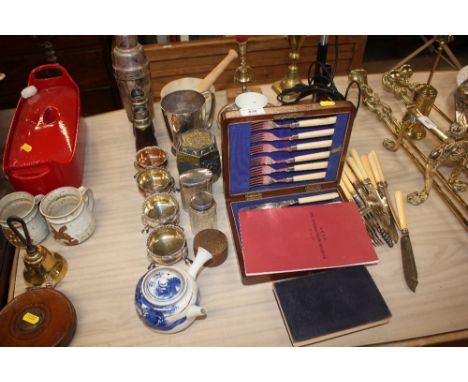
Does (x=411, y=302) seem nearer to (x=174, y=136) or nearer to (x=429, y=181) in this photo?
(x=429, y=181)

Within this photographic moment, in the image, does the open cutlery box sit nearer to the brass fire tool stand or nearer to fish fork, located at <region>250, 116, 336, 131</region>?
fish fork, located at <region>250, 116, 336, 131</region>

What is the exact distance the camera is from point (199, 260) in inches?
32.9

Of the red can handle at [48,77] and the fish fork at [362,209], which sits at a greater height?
the red can handle at [48,77]

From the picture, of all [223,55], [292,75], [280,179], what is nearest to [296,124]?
[280,179]

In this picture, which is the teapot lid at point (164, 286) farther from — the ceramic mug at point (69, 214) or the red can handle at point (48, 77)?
the red can handle at point (48, 77)

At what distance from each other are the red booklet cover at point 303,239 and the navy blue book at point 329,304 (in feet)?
0.10

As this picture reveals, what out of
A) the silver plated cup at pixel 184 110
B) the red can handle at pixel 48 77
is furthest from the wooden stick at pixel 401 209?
the red can handle at pixel 48 77

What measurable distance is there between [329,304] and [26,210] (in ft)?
2.57

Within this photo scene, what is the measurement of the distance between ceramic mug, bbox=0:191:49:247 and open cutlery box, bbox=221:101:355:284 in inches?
19.3

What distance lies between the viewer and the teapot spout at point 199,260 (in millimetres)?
820

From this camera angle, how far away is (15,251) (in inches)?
37.7

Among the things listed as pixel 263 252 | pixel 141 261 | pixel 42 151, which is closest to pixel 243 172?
pixel 263 252

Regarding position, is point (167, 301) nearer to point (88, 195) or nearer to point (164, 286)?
point (164, 286)

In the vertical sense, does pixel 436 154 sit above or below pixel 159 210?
above
